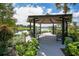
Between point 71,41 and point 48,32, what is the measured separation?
49 cm

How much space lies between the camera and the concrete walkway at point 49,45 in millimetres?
6383

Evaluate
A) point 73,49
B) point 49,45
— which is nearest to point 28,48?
point 49,45

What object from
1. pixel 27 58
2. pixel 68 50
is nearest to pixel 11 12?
pixel 27 58

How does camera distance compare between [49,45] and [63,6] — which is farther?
[49,45]

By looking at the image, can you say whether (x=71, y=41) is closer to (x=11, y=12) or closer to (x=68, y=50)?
(x=68, y=50)

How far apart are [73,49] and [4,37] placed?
4.51ft

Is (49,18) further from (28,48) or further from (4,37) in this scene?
(4,37)

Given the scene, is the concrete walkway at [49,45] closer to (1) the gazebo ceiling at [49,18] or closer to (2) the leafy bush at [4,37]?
(1) the gazebo ceiling at [49,18]

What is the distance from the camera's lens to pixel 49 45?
21.3ft

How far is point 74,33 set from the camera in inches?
251

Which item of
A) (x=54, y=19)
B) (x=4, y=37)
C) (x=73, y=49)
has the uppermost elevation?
Answer: (x=54, y=19)

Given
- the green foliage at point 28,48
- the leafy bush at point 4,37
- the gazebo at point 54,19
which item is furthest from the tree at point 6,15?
the green foliage at point 28,48

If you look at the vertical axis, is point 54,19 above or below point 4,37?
above

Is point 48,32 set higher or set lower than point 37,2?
lower
